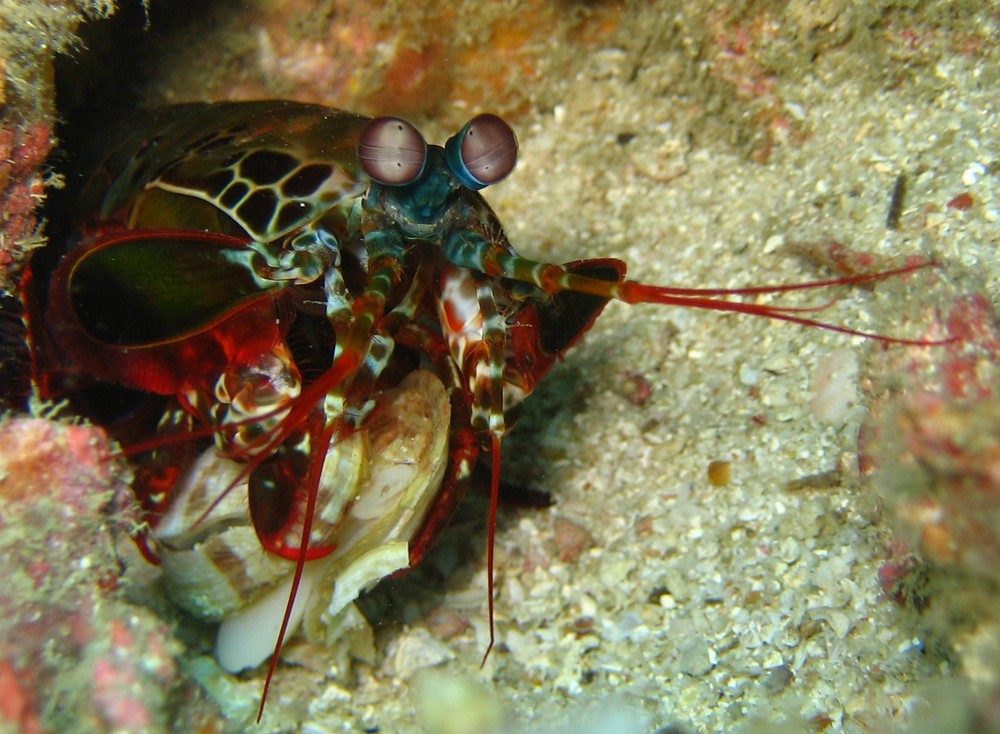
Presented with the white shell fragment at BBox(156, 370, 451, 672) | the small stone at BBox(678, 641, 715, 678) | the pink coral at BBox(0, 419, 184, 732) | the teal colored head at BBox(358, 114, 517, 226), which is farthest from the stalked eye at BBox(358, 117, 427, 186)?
the small stone at BBox(678, 641, 715, 678)

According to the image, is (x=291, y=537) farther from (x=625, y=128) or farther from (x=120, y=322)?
(x=625, y=128)

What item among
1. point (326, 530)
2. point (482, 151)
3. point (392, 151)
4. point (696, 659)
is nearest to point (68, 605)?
point (326, 530)

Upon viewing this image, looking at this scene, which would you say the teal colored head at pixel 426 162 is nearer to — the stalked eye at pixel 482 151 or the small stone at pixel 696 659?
the stalked eye at pixel 482 151

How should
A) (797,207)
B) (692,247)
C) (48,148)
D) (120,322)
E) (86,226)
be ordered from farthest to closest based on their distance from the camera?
1. (692,247)
2. (797,207)
3. (86,226)
4. (48,148)
5. (120,322)

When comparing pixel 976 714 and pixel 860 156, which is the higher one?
pixel 860 156


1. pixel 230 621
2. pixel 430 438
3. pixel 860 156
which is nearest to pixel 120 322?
pixel 430 438
